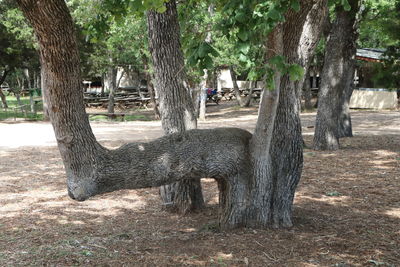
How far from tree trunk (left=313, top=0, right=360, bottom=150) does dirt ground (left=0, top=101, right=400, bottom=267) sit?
4.28 ft

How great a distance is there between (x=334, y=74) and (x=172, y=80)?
645 centimetres

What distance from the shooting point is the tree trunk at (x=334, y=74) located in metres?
11.3

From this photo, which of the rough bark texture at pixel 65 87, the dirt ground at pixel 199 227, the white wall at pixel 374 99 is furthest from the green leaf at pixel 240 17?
the white wall at pixel 374 99

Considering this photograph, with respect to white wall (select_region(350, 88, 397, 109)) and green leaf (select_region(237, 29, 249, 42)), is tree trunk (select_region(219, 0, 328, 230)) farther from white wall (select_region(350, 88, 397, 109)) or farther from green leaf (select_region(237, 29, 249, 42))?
white wall (select_region(350, 88, 397, 109))

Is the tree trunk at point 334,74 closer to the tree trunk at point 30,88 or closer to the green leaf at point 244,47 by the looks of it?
the green leaf at point 244,47

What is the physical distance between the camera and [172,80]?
6016 millimetres

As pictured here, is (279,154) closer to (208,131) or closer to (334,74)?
(208,131)

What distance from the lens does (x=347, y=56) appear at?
1166cm

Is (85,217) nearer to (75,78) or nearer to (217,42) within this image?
(75,78)

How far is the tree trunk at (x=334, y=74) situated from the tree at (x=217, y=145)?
6.23 metres

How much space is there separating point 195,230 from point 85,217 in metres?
1.91

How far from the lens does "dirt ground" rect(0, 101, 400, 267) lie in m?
4.64

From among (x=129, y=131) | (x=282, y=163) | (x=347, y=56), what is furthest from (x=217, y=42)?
(x=282, y=163)

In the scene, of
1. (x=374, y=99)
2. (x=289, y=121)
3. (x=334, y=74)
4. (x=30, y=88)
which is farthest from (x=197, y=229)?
(x=30, y=88)
